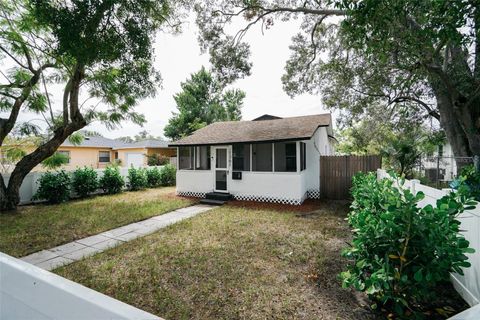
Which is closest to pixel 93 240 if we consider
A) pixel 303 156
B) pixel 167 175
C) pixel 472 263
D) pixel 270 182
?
pixel 270 182

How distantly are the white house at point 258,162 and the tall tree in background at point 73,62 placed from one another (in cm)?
349

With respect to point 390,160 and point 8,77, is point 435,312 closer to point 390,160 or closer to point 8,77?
point 8,77

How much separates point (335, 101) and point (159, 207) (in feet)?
33.7

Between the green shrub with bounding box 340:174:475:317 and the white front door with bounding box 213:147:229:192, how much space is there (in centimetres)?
895

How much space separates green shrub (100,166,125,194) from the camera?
12305mm

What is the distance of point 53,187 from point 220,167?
7.04m

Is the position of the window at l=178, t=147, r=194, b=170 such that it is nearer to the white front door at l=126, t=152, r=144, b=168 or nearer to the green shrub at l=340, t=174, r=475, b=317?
the green shrub at l=340, t=174, r=475, b=317

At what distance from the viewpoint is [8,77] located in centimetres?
861

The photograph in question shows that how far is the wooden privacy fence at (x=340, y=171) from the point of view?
35.3ft

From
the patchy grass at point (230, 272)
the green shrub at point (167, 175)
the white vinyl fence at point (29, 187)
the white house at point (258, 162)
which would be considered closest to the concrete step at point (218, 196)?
the white house at point (258, 162)

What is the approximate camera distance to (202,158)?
41.9 feet

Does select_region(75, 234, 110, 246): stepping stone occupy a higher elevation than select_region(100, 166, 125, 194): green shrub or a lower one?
lower

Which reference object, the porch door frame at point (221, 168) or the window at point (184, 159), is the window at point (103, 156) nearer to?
the window at point (184, 159)

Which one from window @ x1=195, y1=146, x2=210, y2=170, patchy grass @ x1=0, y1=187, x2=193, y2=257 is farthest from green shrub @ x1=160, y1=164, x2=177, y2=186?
patchy grass @ x1=0, y1=187, x2=193, y2=257
